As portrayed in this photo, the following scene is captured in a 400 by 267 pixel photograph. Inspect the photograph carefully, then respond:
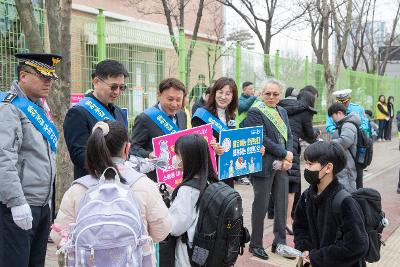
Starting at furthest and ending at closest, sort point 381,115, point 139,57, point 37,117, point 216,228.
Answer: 1. point 381,115
2. point 139,57
3. point 37,117
4. point 216,228

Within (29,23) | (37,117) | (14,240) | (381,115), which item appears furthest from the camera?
(381,115)

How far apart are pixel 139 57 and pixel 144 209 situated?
592cm

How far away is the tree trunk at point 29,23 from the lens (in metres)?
5.38

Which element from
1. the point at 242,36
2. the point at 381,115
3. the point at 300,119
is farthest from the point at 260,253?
the point at 242,36

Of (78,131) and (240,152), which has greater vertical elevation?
(78,131)

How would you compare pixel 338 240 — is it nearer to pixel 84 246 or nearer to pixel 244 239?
pixel 244 239

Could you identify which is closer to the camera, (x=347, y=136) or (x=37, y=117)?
(x=37, y=117)

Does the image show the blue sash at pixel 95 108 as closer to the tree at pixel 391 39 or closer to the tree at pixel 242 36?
the tree at pixel 242 36

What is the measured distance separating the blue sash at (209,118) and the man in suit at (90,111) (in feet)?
3.99

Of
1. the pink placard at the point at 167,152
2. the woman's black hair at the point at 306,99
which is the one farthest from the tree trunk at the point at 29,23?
the woman's black hair at the point at 306,99

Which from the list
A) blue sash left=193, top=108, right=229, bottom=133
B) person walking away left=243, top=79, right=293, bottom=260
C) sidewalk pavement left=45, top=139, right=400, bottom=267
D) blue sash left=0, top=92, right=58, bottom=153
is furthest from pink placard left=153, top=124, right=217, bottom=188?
sidewalk pavement left=45, top=139, right=400, bottom=267

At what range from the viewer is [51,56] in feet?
11.5

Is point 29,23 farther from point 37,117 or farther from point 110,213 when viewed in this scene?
point 110,213

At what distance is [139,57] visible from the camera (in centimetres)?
812
